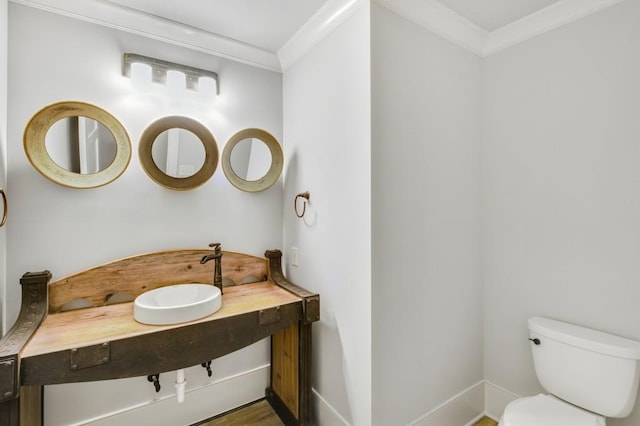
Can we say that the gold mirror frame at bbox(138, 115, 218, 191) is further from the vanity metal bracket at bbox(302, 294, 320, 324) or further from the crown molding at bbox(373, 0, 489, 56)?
the crown molding at bbox(373, 0, 489, 56)

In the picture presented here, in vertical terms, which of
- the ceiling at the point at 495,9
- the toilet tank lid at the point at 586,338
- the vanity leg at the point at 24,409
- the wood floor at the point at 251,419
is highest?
the ceiling at the point at 495,9

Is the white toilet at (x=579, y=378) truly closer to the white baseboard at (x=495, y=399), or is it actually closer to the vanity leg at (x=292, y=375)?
the white baseboard at (x=495, y=399)

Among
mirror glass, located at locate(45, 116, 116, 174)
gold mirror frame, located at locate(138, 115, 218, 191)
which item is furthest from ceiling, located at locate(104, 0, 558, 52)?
mirror glass, located at locate(45, 116, 116, 174)

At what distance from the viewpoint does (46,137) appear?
1498 millimetres

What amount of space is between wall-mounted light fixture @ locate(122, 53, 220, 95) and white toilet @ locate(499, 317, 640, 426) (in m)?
2.39

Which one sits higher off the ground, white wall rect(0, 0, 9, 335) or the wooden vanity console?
white wall rect(0, 0, 9, 335)

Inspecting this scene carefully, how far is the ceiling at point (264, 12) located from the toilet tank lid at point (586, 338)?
1.72m

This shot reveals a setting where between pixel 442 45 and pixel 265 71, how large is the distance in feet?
3.83

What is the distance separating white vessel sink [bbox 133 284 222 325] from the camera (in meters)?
1.36

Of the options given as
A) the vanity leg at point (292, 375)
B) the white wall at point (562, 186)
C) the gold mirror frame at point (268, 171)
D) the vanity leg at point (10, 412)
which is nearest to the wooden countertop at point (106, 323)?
the vanity leg at point (10, 412)

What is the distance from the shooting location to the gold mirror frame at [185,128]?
1.74 metres

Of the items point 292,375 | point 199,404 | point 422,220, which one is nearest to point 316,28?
point 422,220

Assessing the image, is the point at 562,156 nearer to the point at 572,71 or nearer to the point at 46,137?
the point at 572,71

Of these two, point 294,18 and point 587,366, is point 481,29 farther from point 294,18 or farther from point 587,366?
point 587,366
